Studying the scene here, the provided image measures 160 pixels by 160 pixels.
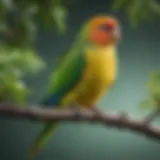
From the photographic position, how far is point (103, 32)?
760mm

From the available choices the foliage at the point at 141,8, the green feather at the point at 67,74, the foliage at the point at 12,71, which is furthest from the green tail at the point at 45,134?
the foliage at the point at 141,8

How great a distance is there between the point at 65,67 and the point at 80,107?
72 mm

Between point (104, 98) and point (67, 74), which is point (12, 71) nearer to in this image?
point (67, 74)

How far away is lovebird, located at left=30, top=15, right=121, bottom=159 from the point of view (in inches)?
29.7

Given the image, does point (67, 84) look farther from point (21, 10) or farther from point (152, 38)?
point (152, 38)

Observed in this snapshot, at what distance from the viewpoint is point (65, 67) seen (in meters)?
0.78

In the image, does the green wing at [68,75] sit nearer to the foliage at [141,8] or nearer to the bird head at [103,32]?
the bird head at [103,32]

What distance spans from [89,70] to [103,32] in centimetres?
7

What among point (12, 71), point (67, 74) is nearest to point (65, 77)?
point (67, 74)

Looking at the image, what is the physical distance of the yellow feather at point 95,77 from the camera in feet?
2.46

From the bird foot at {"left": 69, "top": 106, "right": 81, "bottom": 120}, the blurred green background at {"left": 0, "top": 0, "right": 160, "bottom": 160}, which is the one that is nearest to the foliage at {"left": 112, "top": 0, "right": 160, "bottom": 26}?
the blurred green background at {"left": 0, "top": 0, "right": 160, "bottom": 160}

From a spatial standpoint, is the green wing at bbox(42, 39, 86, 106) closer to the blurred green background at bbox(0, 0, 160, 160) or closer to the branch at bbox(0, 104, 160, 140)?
the branch at bbox(0, 104, 160, 140)

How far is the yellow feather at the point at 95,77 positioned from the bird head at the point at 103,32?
0.01 metres

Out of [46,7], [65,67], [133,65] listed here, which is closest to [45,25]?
[46,7]
